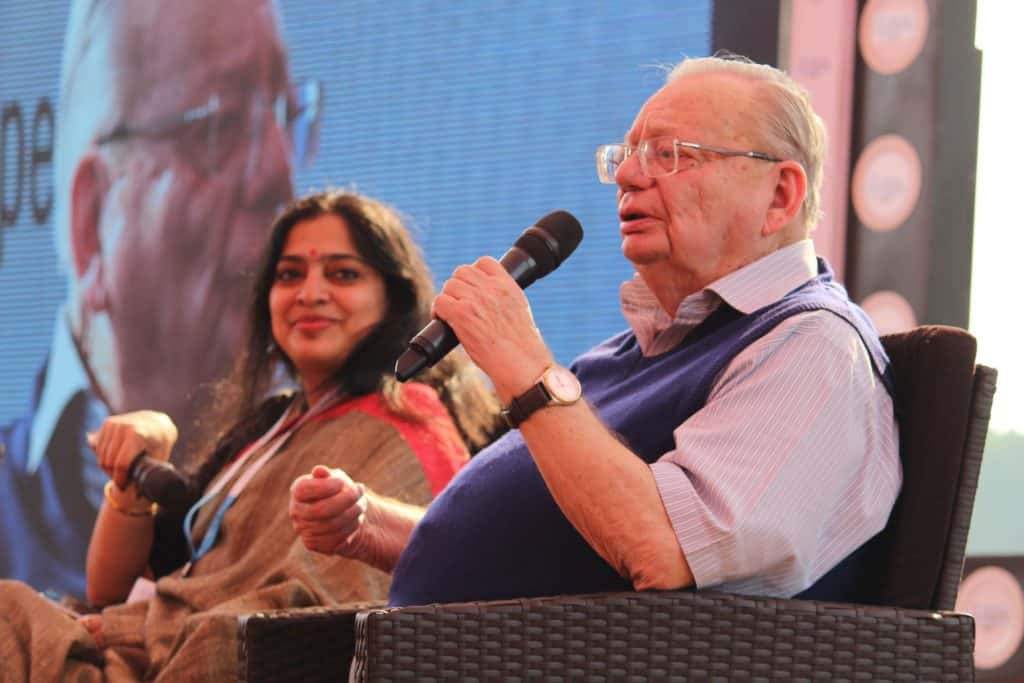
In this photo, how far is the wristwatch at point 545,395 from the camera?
4.59ft

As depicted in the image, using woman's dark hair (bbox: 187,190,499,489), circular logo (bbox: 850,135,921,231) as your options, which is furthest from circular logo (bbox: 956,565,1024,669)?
woman's dark hair (bbox: 187,190,499,489)

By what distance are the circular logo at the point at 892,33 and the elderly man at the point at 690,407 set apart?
1233 mm

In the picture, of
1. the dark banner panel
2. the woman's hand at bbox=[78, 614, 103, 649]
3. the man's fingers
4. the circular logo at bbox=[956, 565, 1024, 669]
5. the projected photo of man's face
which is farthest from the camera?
the projected photo of man's face

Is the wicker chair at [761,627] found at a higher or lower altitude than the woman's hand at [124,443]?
higher

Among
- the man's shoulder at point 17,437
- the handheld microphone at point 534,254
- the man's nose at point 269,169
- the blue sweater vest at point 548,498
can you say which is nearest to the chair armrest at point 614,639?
the blue sweater vest at point 548,498

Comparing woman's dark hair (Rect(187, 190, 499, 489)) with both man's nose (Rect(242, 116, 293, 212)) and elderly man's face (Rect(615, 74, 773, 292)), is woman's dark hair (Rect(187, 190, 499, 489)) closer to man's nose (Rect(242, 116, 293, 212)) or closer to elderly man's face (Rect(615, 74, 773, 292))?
elderly man's face (Rect(615, 74, 773, 292))

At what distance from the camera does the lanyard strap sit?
223cm

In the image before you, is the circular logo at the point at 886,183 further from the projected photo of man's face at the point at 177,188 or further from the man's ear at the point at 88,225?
the man's ear at the point at 88,225

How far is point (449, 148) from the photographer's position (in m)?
3.28

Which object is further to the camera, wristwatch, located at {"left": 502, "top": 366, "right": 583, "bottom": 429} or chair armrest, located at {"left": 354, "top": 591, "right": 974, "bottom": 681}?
wristwatch, located at {"left": 502, "top": 366, "right": 583, "bottom": 429}

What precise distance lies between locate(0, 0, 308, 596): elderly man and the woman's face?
3.90 ft

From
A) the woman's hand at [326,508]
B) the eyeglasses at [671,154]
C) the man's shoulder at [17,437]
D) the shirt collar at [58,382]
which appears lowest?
the man's shoulder at [17,437]

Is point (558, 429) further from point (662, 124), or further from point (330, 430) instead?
point (330, 430)

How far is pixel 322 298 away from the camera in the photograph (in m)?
2.34
